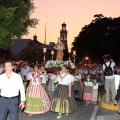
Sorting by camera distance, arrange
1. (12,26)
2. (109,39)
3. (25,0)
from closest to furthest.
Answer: (12,26), (25,0), (109,39)

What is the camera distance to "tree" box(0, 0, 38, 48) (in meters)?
14.8

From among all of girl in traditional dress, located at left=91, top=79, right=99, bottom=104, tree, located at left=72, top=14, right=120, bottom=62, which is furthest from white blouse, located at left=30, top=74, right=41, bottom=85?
tree, located at left=72, top=14, right=120, bottom=62

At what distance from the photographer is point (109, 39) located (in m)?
50.9

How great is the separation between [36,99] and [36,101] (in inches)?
3.1

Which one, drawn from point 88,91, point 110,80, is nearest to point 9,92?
point 110,80

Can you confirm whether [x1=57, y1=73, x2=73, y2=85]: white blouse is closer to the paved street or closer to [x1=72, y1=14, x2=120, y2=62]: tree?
the paved street

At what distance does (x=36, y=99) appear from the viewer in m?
10.4

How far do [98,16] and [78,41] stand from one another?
6.75 m

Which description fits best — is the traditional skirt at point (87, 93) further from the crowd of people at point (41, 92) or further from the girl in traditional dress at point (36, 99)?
the girl in traditional dress at point (36, 99)

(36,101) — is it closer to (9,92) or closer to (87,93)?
(87,93)

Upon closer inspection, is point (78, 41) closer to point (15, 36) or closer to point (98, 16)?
point (98, 16)

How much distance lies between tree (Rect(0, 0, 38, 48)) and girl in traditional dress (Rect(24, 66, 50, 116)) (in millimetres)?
4365

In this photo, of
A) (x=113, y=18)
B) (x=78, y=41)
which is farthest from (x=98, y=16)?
(x=78, y=41)

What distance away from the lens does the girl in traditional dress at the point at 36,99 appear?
1032 cm
